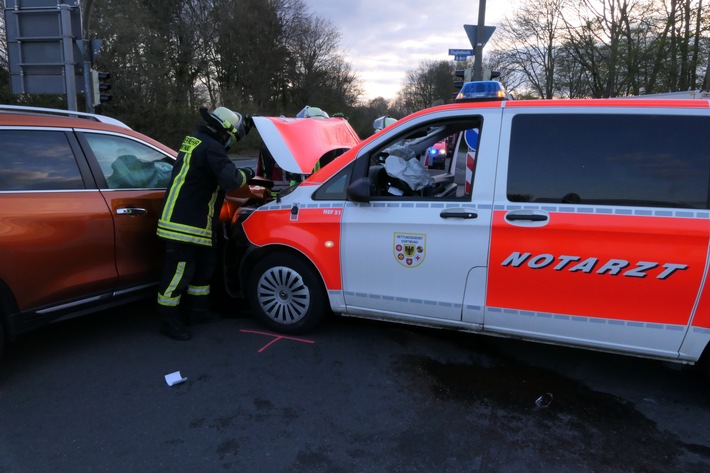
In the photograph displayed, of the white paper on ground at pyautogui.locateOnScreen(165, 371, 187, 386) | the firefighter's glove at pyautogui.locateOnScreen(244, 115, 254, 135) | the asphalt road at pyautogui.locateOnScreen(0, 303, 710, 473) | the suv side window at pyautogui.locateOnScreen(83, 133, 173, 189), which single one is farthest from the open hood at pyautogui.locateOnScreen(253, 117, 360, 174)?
the white paper on ground at pyautogui.locateOnScreen(165, 371, 187, 386)

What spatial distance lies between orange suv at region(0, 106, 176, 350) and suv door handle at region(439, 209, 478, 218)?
2.42 meters

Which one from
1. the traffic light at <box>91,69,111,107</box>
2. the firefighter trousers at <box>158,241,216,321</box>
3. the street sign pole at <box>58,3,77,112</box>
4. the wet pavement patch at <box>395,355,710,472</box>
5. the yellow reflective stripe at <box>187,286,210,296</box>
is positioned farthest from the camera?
the traffic light at <box>91,69,111,107</box>

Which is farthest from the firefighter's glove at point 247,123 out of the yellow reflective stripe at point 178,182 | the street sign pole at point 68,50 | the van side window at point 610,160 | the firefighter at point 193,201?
the street sign pole at point 68,50

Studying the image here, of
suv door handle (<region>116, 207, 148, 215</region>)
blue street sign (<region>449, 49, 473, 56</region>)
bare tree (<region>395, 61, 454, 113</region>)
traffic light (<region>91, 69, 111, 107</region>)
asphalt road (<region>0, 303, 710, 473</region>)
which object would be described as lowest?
asphalt road (<region>0, 303, 710, 473</region>)

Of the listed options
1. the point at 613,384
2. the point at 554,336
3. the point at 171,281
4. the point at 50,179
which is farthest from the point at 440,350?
the point at 50,179

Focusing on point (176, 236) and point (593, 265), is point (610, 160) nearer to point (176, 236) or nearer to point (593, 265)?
point (593, 265)

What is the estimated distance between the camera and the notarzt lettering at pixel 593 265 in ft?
9.24

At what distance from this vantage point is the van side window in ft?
9.21

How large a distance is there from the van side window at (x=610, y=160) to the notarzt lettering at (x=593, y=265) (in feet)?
1.14

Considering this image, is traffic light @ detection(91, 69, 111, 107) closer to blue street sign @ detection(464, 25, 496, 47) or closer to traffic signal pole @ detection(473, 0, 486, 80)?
blue street sign @ detection(464, 25, 496, 47)

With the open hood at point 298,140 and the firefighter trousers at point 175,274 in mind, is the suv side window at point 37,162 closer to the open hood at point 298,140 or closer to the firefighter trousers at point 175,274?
the firefighter trousers at point 175,274

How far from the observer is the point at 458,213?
126 inches

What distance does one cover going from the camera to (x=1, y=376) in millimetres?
3361

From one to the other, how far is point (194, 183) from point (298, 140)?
119cm
